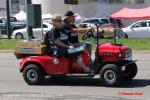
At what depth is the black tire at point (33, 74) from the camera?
11.9 meters

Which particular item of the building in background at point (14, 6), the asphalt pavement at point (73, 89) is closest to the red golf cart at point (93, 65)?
the asphalt pavement at point (73, 89)

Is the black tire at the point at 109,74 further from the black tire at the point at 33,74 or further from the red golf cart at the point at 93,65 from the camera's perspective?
the black tire at the point at 33,74

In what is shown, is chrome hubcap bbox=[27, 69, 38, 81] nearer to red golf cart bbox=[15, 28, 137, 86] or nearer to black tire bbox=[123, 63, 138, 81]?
red golf cart bbox=[15, 28, 137, 86]

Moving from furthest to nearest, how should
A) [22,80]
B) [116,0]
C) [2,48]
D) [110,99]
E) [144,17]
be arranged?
[116,0] < [144,17] < [2,48] < [22,80] < [110,99]

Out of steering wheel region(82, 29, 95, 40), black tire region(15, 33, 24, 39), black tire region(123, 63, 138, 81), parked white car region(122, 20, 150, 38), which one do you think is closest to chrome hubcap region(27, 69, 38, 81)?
steering wheel region(82, 29, 95, 40)

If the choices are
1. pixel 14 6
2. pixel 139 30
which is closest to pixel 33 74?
pixel 139 30

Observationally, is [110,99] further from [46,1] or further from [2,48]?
[46,1]

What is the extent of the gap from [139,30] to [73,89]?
2716 centimetres

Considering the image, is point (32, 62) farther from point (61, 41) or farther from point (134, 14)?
point (134, 14)

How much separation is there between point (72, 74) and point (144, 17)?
37942mm

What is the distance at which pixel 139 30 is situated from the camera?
125 ft

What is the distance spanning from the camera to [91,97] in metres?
10.2

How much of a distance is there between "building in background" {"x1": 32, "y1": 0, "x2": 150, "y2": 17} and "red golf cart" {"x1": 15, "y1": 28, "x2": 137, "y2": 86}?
168ft

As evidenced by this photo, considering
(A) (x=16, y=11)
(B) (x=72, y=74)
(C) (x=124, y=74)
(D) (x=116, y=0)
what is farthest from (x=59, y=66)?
(A) (x=16, y=11)
